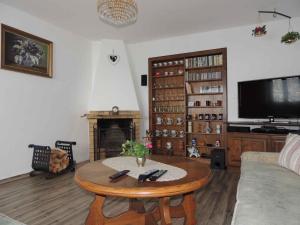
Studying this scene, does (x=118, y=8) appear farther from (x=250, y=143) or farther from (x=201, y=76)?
(x=250, y=143)

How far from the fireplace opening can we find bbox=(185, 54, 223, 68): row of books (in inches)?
65.1

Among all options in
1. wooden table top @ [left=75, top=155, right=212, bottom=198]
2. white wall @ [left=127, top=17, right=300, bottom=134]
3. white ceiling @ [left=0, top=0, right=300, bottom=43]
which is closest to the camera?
wooden table top @ [left=75, top=155, right=212, bottom=198]

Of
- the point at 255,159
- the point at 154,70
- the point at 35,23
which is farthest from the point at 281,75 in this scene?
the point at 35,23

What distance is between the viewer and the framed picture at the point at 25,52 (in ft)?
10.4

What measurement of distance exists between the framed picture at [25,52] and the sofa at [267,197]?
3.34 meters

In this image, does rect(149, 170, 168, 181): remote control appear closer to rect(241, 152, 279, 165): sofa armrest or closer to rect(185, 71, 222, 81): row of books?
rect(241, 152, 279, 165): sofa armrest

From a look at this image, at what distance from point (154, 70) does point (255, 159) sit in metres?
3.09

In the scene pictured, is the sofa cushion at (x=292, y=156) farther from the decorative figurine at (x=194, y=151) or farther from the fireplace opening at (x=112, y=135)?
the fireplace opening at (x=112, y=135)

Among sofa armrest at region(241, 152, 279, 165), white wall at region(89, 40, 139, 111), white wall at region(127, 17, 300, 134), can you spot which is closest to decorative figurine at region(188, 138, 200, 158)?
white wall at region(127, 17, 300, 134)

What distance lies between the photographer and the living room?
7.64 ft

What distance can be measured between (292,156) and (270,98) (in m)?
1.75

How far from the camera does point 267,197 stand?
141 cm

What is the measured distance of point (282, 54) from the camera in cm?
369

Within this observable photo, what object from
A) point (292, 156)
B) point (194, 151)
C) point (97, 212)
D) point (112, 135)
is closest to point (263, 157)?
point (292, 156)
